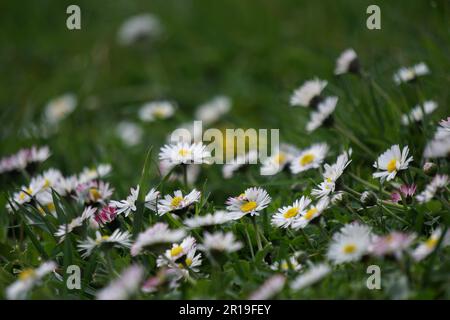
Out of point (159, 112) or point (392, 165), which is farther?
point (159, 112)

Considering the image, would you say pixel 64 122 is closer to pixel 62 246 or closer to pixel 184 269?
pixel 62 246

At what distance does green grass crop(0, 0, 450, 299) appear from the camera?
1.39m

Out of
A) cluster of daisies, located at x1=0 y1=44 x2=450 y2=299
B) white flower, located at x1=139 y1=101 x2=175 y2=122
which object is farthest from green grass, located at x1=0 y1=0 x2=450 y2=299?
white flower, located at x1=139 y1=101 x2=175 y2=122

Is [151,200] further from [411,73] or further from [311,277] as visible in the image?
[411,73]

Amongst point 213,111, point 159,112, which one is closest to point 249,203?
point 159,112

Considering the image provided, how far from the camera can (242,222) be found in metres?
1.49

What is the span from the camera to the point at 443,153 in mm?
1286

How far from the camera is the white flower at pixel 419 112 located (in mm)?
1799

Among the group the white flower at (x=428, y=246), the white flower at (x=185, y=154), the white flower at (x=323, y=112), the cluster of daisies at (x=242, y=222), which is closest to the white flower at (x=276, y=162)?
the cluster of daisies at (x=242, y=222)

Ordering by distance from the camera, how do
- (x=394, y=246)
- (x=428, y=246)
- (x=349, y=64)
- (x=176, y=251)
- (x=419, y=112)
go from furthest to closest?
1. (x=349, y=64)
2. (x=419, y=112)
3. (x=176, y=251)
4. (x=428, y=246)
5. (x=394, y=246)

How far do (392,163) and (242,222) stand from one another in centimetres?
37

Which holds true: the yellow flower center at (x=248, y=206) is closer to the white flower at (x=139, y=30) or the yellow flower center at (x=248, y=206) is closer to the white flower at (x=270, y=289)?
the white flower at (x=270, y=289)

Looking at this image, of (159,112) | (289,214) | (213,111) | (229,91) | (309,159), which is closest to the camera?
(289,214)
